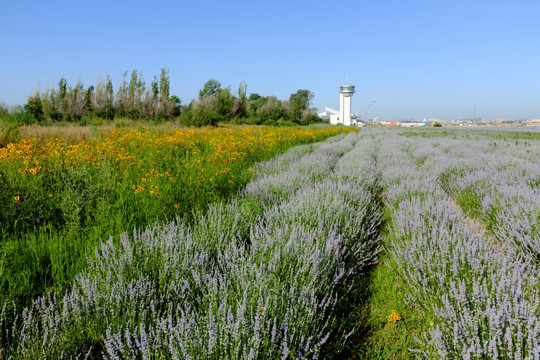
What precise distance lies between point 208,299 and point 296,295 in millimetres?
474

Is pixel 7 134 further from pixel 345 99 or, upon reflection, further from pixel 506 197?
pixel 345 99

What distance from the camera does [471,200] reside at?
13.6 feet

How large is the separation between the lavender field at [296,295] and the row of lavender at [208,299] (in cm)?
1

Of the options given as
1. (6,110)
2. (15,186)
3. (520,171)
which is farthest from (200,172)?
(6,110)

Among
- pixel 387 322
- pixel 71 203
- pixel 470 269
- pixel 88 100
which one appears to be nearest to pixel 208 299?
pixel 387 322

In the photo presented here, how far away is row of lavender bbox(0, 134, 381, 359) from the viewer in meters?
1.31

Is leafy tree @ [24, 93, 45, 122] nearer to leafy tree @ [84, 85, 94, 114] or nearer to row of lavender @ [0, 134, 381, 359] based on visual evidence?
leafy tree @ [84, 85, 94, 114]

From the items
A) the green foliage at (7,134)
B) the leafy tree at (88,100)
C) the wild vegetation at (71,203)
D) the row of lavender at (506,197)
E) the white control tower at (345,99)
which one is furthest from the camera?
the white control tower at (345,99)

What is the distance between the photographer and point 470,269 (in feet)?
6.67

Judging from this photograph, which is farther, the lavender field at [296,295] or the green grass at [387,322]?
the green grass at [387,322]

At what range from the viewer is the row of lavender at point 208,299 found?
1.31 metres

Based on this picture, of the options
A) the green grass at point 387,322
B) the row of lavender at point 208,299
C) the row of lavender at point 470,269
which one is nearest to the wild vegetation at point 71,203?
the row of lavender at point 208,299

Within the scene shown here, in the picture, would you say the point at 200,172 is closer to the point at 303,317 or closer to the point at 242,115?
the point at 303,317

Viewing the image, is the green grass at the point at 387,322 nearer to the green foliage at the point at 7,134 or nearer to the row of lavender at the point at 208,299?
the row of lavender at the point at 208,299
